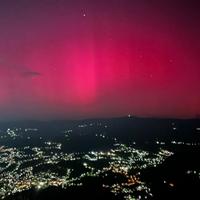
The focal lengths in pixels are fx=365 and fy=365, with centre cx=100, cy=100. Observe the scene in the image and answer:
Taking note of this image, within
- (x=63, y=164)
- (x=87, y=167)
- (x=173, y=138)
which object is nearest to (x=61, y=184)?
(x=87, y=167)

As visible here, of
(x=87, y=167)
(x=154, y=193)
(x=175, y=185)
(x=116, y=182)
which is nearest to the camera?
(x=154, y=193)

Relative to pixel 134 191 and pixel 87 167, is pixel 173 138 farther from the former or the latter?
pixel 134 191

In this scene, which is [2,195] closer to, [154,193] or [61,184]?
[61,184]

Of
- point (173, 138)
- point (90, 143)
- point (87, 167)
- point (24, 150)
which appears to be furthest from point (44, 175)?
point (173, 138)

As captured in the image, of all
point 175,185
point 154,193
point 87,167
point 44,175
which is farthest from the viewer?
point 87,167

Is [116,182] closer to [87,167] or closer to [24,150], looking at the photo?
[87,167]

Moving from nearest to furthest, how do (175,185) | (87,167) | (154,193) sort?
(154,193)
(175,185)
(87,167)

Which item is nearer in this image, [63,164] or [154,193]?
[154,193]

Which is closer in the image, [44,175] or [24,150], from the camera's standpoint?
[44,175]

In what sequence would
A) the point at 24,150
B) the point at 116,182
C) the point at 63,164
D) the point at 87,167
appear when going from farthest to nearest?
1. the point at 24,150
2. the point at 63,164
3. the point at 87,167
4. the point at 116,182
